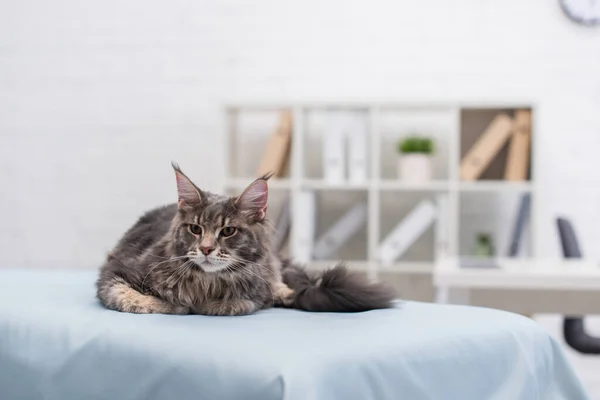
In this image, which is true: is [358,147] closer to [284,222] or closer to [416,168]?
[416,168]

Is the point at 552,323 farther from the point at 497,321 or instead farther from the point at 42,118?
the point at 42,118

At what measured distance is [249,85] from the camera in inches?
158

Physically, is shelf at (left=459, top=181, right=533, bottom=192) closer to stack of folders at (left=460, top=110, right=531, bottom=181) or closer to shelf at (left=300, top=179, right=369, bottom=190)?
stack of folders at (left=460, top=110, right=531, bottom=181)

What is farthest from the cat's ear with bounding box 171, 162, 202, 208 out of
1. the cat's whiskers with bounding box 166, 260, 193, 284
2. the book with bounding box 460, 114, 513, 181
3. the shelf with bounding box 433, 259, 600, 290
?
the book with bounding box 460, 114, 513, 181

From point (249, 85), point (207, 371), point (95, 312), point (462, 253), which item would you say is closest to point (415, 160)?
point (462, 253)

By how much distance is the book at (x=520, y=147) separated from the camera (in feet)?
11.2

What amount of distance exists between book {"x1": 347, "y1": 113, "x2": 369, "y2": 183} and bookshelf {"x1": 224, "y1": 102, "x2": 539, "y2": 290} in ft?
0.09

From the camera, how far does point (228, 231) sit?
1.51 meters

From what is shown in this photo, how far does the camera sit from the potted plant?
351 centimetres

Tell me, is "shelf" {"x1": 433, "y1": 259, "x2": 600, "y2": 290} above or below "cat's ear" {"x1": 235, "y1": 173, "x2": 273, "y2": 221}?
below

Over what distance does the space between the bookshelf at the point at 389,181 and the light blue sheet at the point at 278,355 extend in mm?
1860

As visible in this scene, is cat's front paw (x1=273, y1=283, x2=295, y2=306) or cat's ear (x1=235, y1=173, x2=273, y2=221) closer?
cat's ear (x1=235, y1=173, x2=273, y2=221)

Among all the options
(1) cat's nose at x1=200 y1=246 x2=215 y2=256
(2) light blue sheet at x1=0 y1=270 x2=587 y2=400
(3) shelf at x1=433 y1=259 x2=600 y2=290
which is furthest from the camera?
(3) shelf at x1=433 y1=259 x2=600 y2=290

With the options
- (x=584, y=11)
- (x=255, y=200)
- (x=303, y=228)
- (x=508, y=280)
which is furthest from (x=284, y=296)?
(x=584, y=11)
